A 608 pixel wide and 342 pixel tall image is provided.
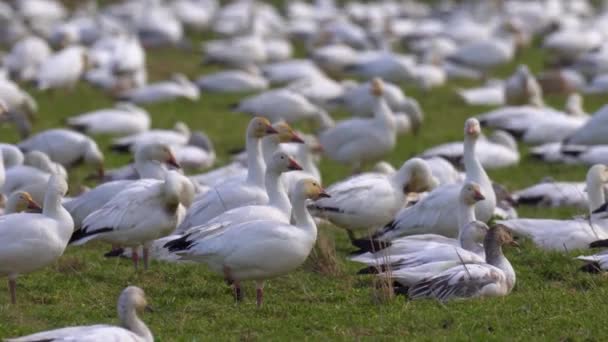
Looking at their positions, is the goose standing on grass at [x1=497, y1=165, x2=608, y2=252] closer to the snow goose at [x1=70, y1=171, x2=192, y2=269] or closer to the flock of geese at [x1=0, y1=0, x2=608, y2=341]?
the flock of geese at [x1=0, y1=0, x2=608, y2=341]

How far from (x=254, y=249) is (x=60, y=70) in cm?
1359

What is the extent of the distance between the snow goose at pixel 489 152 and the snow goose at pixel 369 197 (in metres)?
3.78

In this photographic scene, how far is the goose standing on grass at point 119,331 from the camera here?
18.7 ft

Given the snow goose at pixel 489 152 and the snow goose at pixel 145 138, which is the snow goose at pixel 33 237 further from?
the snow goose at pixel 145 138

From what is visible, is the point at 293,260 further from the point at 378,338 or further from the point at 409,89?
the point at 409,89

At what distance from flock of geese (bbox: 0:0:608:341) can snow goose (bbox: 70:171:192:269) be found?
13 millimetres

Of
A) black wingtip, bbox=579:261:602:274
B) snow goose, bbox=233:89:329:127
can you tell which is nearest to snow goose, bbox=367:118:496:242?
black wingtip, bbox=579:261:602:274

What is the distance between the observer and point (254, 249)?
7.31 metres

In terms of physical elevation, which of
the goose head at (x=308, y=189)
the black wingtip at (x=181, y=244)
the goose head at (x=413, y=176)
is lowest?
the goose head at (x=413, y=176)

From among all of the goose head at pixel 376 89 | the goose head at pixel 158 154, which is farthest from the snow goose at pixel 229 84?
the goose head at pixel 158 154

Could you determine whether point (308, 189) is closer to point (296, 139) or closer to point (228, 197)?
point (228, 197)

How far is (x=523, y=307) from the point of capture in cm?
723

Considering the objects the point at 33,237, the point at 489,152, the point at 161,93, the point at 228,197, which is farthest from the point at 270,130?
the point at 161,93

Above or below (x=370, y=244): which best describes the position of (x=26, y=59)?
below
